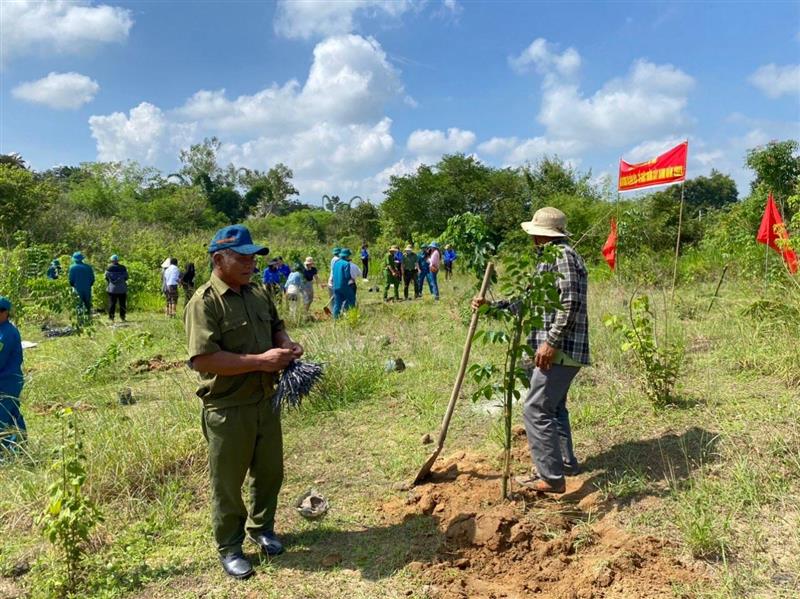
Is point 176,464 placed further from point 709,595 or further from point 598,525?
point 709,595

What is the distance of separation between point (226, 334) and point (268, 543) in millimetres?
1182

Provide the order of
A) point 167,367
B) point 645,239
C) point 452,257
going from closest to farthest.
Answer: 1. point 167,367
2. point 645,239
3. point 452,257

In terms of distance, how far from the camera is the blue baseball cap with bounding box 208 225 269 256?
272cm

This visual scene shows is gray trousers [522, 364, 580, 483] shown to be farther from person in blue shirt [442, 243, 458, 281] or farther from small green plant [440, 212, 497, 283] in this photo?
person in blue shirt [442, 243, 458, 281]

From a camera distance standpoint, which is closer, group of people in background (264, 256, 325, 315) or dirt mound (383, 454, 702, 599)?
dirt mound (383, 454, 702, 599)

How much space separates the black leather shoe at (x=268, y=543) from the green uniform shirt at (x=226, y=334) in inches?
31.7

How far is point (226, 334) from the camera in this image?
2.73m

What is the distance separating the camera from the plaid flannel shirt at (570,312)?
10.4ft

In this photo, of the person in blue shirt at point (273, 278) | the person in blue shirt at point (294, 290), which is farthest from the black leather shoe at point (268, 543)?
the person in blue shirt at point (273, 278)

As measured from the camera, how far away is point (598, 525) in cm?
299

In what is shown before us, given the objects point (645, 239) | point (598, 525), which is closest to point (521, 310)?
point (598, 525)

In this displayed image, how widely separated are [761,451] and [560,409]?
1.22m

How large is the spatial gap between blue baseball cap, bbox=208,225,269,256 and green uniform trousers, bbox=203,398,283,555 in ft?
2.56

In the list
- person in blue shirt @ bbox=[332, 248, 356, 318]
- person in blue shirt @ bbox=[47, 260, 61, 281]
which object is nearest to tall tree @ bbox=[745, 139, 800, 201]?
person in blue shirt @ bbox=[332, 248, 356, 318]
